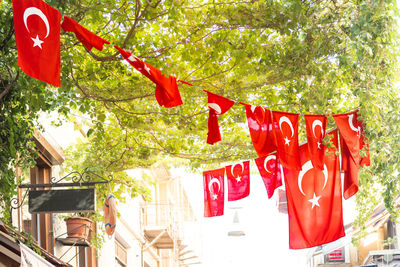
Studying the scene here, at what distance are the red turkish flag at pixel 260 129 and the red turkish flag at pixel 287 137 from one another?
11 cm

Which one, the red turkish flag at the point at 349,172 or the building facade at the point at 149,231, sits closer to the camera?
the red turkish flag at the point at 349,172

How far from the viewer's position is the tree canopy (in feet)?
27.7

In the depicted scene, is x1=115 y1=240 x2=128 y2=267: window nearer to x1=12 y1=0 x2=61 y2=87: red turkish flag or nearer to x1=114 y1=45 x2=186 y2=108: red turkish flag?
x1=114 y1=45 x2=186 y2=108: red turkish flag

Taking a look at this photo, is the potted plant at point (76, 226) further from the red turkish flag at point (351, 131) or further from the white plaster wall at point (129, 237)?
the red turkish flag at point (351, 131)

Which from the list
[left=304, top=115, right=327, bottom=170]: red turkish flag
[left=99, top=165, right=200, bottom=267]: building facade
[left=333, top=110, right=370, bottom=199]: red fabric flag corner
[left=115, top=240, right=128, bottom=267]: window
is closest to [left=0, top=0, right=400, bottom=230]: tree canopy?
[left=333, top=110, right=370, bottom=199]: red fabric flag corner

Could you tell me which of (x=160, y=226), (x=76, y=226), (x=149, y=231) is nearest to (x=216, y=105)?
(x=76, y=226)

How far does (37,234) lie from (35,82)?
186 inches

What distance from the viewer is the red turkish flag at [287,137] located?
31.2 ft

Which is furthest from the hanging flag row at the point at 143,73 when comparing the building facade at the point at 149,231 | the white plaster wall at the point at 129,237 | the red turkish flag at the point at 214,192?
the white plaster wall at the point at 129,237

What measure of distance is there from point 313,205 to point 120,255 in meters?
11.1

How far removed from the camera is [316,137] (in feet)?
32.3

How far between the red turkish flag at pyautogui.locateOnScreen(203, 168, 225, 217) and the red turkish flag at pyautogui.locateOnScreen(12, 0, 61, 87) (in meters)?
Result: 8.40

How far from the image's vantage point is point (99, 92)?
9938 millimetres

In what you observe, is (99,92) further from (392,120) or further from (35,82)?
(392,120)
